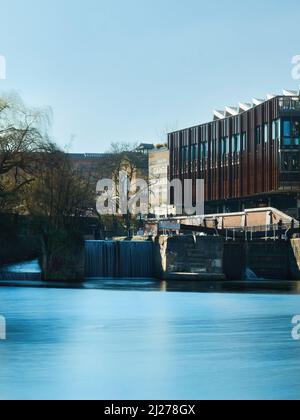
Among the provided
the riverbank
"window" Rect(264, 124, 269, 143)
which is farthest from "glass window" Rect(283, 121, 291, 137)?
the riverbank

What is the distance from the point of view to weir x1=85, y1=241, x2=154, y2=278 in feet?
274

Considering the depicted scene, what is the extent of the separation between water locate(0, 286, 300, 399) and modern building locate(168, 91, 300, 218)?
47925 millimetres

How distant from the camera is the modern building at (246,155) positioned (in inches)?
4026

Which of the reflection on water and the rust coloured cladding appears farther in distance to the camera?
the rust coloured cladding

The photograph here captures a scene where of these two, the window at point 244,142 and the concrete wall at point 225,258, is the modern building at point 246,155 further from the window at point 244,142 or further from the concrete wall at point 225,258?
the concrete wall at point 225,258

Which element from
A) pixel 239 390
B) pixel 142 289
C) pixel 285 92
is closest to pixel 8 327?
pixel 239 390

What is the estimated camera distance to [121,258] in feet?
277

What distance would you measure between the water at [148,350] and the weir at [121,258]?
27512mm

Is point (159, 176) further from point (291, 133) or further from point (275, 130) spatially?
point (291, 133)

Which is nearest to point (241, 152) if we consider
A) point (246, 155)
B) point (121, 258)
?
point (246, 155)

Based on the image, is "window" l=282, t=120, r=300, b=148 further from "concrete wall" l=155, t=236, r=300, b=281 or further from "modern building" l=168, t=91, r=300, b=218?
"concrete wall" l=155, t=236, r=300, b=281

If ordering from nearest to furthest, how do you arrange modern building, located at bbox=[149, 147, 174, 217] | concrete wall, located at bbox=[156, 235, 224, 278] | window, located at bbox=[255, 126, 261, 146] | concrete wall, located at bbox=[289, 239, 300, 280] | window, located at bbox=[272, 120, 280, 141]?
concrete wall, located at bbox=[156, 235, 224, 278]
concrete wall, located at bbox=[289, 239, 300, 280]
window, located at bbox=[272, 120, 280, 141]
window, located at bbox=[255, 126, 261, 146]
modern building, located at bbox=[149, 147, 174, 217]
